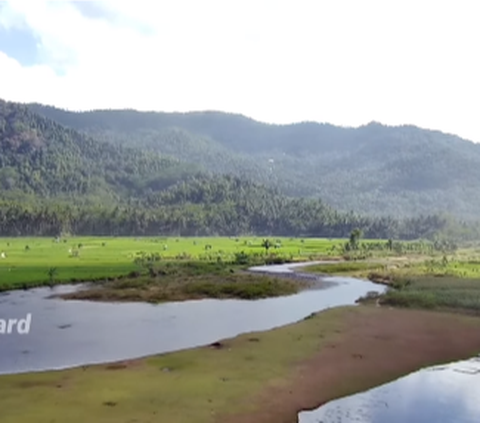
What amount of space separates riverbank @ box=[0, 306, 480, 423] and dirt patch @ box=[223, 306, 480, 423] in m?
0.06

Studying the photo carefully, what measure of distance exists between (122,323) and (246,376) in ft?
67.1

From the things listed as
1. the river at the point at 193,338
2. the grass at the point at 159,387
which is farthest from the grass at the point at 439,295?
the grass at the point at 159,387

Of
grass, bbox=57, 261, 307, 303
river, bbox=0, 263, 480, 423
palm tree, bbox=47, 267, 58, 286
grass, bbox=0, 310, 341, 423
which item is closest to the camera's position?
grass, bbox=0, 310, 341, 423

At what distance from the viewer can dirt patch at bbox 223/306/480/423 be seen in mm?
26062

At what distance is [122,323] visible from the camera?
4766 centimetres

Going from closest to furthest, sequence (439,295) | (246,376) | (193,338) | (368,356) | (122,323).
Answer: (246,376) → (368,356) → (193,338) → (122,323) → (439,295)

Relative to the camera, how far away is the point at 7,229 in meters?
196

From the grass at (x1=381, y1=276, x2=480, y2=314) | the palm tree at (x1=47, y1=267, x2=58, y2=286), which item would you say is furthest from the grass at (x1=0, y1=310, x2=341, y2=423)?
the palm tree at (x1=47, y1=267, x2=58, y2=286)

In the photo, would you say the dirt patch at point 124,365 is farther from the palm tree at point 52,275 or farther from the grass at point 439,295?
the palm tree at point 52,275

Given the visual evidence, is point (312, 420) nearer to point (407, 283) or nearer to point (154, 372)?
point (154, 372)

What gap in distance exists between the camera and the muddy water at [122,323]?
120 feet

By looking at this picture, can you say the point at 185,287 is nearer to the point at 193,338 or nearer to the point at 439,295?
the point at 439,295

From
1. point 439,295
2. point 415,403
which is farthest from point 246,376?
point 439,295

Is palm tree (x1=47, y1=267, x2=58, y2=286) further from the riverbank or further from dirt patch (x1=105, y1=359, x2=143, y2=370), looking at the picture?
dirt patch (x1=105, y1=359, x2=143, y2=370)
